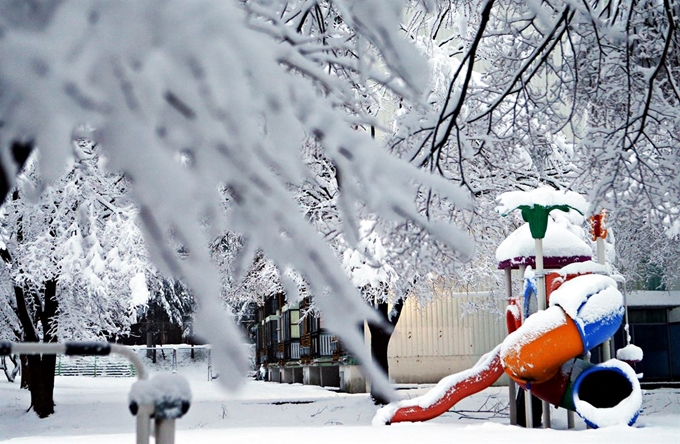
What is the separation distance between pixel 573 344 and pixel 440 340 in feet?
47.3

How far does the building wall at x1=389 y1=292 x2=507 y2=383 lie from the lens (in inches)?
949

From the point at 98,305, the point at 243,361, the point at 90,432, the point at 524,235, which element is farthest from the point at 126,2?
the point at 98,305

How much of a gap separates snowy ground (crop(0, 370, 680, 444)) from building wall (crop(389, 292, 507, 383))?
1474mm

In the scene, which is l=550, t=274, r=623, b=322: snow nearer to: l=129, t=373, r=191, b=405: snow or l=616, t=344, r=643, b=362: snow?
l=616, t=344, r=643, b=362: snow

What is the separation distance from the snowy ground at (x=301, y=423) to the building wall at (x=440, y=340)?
58.0 inches

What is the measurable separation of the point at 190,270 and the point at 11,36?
1.62ft

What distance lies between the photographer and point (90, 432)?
46.6 feet

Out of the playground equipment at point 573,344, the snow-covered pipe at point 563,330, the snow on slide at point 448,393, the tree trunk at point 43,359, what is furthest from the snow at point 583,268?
the tree trunk at point 43,359

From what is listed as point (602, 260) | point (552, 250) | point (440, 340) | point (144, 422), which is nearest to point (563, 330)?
point (602, 260)

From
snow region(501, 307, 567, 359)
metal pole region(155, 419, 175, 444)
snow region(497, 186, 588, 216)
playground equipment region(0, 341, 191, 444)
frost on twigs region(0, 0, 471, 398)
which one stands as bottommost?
metal pole region(155, 419, 175, 444)

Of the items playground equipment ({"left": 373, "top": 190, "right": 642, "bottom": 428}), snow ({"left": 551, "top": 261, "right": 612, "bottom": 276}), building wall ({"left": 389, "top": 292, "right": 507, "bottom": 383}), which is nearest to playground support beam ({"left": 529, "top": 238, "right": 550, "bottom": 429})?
playground equipment ({"left": 373, "top": 190, "right": 642, "bottom": 428})

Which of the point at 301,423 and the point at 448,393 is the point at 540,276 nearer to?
the point at 448,393

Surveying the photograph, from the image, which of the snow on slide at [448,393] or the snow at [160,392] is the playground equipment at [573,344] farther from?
the snow at [160,392]

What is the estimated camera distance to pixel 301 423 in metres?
15.4
